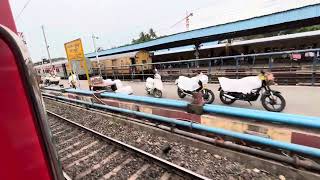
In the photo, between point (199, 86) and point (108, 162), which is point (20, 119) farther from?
point (199, 86)

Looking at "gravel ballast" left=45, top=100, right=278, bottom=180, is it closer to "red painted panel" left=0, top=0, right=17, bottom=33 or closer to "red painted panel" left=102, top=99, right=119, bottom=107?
"red painted panel" left=102, top=99, right=119, bottom=107

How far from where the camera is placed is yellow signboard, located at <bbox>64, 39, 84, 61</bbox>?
10.2m

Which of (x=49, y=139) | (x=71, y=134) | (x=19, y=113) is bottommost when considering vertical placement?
(x=71, y=134)

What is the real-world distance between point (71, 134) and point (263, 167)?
4944mm

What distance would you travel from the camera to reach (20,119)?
42.3 inches

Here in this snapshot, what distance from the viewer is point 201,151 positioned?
4391 millimetres

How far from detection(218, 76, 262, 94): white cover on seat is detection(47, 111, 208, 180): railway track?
3.67 meters

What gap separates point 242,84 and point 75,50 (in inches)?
305

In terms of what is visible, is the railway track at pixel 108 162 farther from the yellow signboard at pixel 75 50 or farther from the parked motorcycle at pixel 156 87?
the yellow signboard at pixel 75 50

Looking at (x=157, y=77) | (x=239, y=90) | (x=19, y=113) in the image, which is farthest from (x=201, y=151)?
(x=157, y=77)

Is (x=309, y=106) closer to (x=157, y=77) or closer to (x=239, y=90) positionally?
(x=239, y=90)

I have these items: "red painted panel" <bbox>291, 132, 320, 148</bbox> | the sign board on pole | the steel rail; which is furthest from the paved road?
the sign board on pole

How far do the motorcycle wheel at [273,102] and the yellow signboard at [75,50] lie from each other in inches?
306

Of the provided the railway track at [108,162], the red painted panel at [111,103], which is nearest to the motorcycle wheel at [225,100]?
the red painted panel at [111,103]
